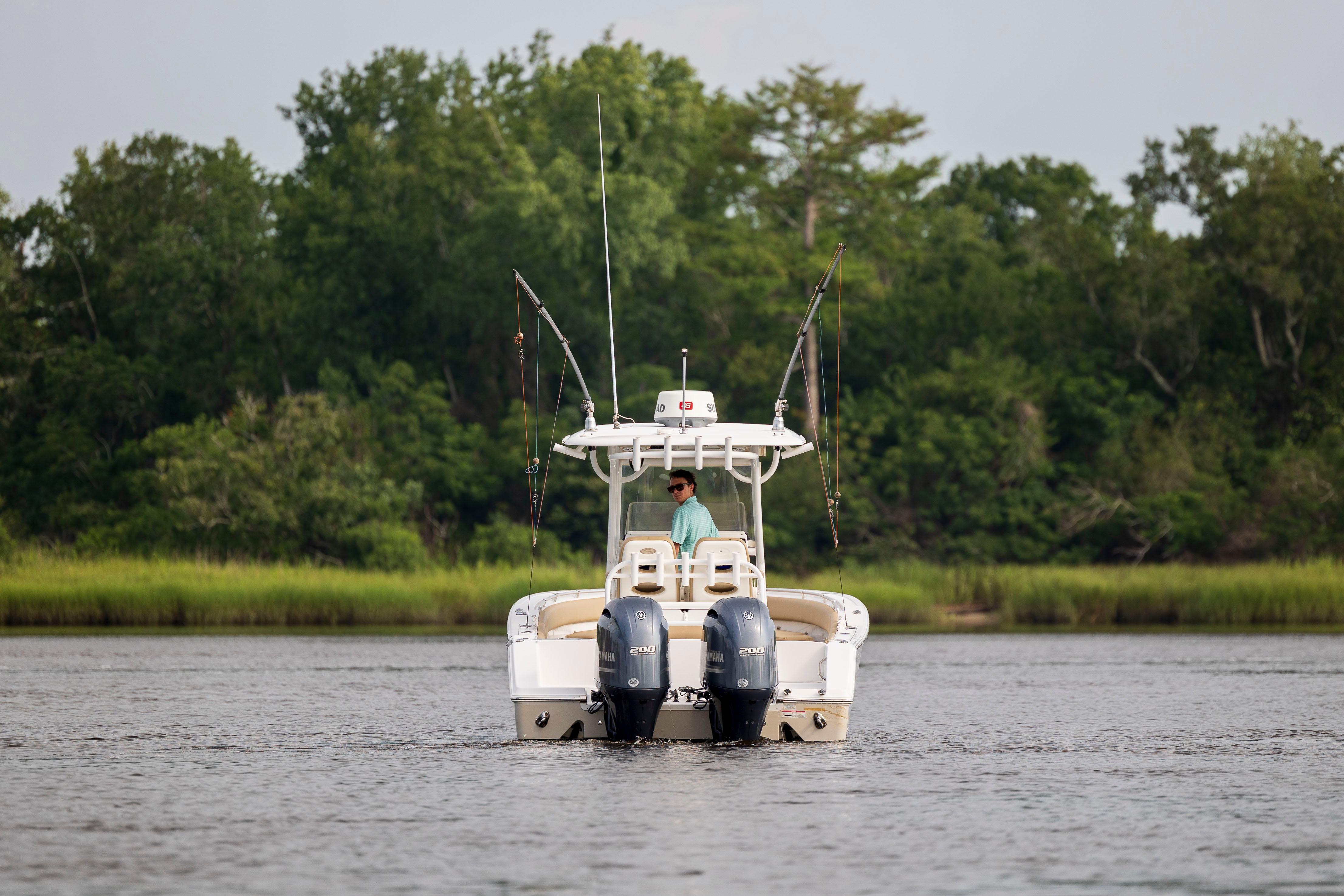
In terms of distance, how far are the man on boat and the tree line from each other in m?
33.4

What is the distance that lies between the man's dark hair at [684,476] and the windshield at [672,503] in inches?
4.1

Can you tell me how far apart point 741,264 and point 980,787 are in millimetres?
40619

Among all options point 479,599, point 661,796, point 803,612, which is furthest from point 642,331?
point 661,796

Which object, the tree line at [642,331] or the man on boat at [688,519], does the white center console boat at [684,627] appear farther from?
the tree line at [642,331]

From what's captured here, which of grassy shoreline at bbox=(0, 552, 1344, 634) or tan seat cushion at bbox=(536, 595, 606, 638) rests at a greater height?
tan seat cushion at bbox=(536, 595, 606, 638)

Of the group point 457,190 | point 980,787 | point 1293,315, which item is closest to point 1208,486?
point 1293,315

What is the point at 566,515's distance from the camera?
49062 mm

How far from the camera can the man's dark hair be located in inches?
549

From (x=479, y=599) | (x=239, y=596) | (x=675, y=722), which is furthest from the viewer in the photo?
(x=479, y=599)

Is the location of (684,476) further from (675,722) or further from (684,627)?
(675,722)

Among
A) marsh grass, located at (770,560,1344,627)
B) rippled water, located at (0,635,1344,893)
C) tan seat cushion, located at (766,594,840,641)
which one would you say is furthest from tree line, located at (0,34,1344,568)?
tan seat cushion, located at (766,594,840,641)

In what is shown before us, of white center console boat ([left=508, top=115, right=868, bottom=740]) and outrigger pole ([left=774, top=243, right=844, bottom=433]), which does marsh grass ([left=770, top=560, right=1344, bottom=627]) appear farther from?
outrigger pole ([left=774, top=243, right=844, bottom=433])

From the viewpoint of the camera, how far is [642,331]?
55.2 meters

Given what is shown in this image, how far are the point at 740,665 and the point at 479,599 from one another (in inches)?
884
